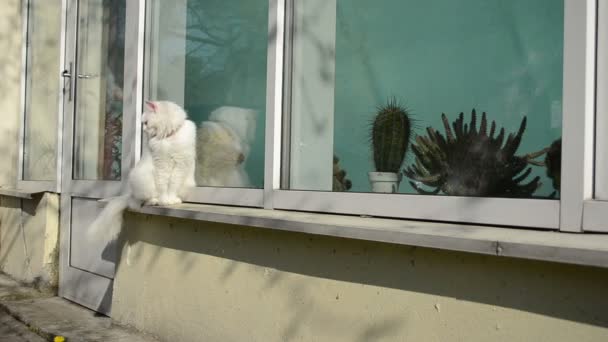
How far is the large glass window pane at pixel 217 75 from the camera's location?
10.6ft

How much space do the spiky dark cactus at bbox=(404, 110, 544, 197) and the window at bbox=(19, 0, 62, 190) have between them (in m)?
3.84

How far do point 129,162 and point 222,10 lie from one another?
1.26 meters

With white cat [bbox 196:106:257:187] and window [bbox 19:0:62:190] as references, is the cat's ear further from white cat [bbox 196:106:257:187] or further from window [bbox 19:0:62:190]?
window [bbox 19:0:62:190]

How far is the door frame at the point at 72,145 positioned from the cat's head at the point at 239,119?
779mm

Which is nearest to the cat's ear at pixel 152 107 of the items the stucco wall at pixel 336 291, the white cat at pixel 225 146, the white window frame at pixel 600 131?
the white cat at pixel 225 146

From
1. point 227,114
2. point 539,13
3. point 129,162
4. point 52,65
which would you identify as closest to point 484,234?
point 539,13

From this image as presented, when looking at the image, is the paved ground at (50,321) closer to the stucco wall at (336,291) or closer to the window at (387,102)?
the stucco wall at (336,291)

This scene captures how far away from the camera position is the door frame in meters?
4.05

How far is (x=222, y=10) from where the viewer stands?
357cm

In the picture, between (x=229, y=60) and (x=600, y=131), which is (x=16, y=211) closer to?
(x=229, y=60)

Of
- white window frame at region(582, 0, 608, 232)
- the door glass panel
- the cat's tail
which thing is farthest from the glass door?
white window frame at region(582, 0, 608, 232)

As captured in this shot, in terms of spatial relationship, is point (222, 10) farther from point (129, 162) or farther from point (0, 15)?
point (0, 15)

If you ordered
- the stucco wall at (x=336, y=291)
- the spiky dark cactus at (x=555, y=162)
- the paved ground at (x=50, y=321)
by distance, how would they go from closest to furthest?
the stucco wall at (x=336, y=291)
the spiky dark cactus at (x=555, y=162)
the paved ground at (x=50, y=321)

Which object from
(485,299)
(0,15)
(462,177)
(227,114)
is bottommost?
(485,299)
